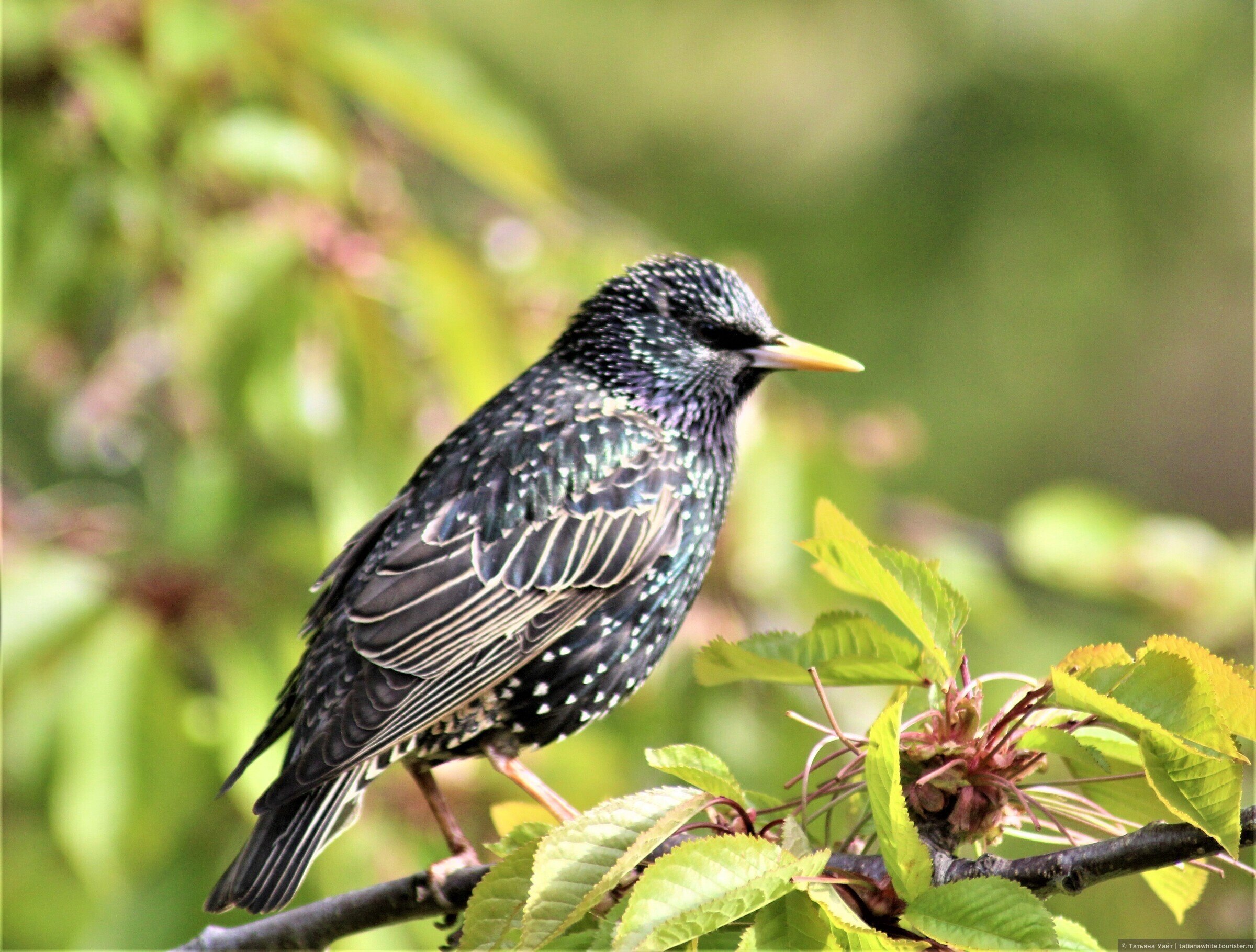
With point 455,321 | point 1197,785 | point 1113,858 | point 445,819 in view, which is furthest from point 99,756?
point 1197,785

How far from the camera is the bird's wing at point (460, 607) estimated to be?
2.43 m

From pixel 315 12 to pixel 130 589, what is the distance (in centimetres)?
164

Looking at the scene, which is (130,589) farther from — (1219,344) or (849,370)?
(1219,344)

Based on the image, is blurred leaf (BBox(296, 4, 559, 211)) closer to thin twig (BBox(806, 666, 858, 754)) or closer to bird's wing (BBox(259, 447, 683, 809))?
bird's wing (BBox(259, 447, 683, 809))

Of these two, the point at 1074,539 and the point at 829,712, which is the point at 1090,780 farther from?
→ the point at 1074,539

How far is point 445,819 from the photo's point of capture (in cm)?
277

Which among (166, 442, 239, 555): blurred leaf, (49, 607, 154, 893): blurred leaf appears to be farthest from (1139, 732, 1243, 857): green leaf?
(166, 442, 239, 555): blurred leaf

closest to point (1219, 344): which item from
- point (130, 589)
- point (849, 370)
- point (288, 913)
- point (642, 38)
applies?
point (642, 38)

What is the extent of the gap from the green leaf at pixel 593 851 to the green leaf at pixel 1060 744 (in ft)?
1.47

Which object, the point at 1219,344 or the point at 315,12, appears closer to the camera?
the point at 315,12

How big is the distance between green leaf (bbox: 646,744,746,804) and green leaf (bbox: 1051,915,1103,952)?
0.47 metres

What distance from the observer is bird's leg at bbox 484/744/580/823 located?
2.65m

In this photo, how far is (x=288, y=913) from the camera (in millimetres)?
2258

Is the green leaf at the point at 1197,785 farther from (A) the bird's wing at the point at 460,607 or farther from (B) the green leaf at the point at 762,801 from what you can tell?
(A) the bird's wing at the point at 460,607
